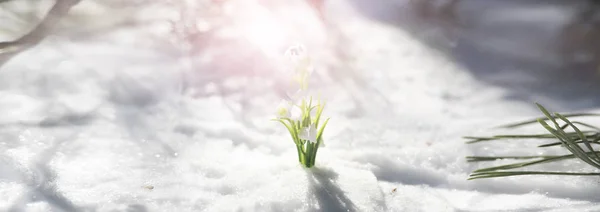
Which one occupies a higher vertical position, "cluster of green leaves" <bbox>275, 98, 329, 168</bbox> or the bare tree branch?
the bare tree branch

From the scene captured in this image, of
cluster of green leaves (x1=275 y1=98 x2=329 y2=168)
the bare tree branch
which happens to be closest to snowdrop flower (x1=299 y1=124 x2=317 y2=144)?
cluster of green leaves (x1=275 y1=98 x2=329 y2=168)

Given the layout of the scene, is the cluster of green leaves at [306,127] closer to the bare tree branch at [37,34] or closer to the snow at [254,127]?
the snow at [254,127]

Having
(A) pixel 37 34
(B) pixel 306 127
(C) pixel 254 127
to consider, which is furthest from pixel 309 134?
(A) pixel 37 34

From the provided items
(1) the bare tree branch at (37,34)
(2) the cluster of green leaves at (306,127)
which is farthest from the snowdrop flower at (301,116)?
(1) the bare tree branch at (37,34)

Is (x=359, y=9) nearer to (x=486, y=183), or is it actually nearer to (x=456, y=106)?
(x=456, y=106)

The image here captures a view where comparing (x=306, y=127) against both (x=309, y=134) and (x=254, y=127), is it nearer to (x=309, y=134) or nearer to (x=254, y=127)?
(x=309, y=134)

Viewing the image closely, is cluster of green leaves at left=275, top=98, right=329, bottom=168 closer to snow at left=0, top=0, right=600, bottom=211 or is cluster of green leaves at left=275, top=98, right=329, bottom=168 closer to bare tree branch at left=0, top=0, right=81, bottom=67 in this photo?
snow at left=0, top=0, right=600, bottom=211
